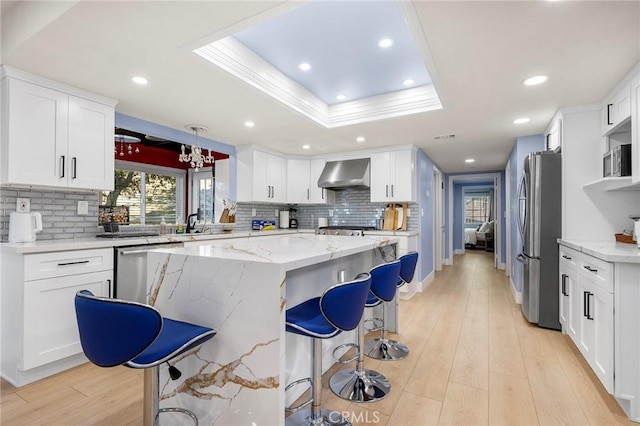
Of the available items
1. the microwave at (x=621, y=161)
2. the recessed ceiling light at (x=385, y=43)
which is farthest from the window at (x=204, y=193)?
the microwave at (x=621, y=161)

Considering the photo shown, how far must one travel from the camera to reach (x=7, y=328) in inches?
90.1

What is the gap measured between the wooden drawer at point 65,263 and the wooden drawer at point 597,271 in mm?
3616

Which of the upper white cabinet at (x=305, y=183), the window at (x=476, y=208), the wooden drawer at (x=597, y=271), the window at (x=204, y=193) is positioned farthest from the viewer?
the window at (x=476, y=208)

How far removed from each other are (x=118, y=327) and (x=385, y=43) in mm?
2499

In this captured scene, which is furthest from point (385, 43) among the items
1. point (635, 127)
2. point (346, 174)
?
point (346, 174)

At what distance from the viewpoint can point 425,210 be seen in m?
5.43

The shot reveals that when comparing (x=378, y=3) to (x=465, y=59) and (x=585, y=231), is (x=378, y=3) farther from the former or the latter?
(x=585, y=231)

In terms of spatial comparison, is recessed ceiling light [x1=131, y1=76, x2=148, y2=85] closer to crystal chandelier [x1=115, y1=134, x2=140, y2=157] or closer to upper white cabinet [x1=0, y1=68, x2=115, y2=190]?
upper white cabinet [x1=0, y1=68, x2=115, y2=190]

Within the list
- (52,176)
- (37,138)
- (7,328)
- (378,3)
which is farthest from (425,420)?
(37,138)

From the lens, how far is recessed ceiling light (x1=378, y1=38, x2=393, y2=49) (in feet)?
7.91

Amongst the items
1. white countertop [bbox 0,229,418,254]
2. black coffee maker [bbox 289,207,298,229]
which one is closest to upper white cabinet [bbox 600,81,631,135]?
white countertop [bbox 0,229,418,254]

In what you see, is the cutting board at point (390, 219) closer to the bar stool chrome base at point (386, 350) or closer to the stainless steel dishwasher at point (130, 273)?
the bar stool chrome base at point (386, 350)

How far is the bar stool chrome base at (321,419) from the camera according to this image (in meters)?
1.65

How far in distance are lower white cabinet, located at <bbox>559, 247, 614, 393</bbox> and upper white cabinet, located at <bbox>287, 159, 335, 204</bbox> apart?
349 centimetres
